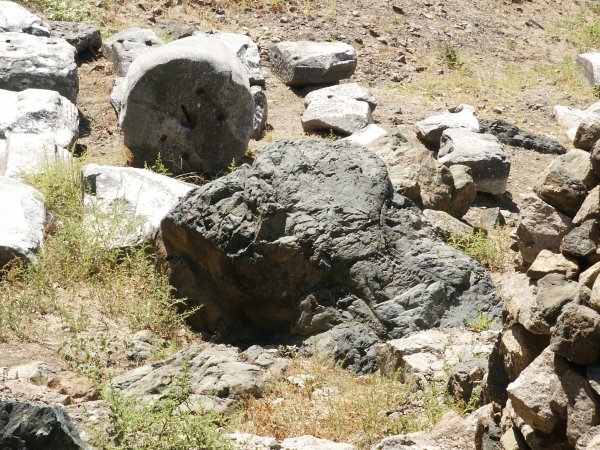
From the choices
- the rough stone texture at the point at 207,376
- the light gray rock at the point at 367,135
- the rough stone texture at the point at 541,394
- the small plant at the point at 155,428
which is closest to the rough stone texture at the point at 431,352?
the rough stone texture at the point at 207,376

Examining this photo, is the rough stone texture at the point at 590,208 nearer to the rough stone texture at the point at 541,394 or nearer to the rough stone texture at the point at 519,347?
the rough stone texture at the point at 519,347

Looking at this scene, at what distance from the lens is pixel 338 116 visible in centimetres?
1095

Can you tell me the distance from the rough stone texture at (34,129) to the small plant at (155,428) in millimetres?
4253

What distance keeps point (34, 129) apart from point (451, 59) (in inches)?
261

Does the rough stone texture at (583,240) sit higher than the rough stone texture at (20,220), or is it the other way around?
the rough stone texture at (583,240)

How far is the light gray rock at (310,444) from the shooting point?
4488mm

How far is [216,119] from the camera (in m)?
9.08

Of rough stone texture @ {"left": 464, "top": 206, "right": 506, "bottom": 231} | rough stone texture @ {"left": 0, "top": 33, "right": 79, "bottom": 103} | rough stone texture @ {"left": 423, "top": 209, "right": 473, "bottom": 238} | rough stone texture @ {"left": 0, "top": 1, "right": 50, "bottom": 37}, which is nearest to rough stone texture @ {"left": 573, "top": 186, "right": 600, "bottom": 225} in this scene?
rough stone texture @ {"left": 423, "top": 209, "right": 473, "bottom": 238}

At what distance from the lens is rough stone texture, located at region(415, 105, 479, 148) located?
10.8 meters

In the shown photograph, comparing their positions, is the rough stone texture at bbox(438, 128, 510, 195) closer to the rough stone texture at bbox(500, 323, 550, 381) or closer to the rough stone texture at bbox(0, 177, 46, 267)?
the rough stone texture at bbox(0, 177, 46, 267)

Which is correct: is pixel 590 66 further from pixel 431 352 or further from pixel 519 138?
pixel 431 352

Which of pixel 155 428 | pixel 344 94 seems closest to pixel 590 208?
pixel 155 428

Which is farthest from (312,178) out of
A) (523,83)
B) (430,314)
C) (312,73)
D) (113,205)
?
(523,83)

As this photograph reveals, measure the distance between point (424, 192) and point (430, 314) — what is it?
2440 millimetres
